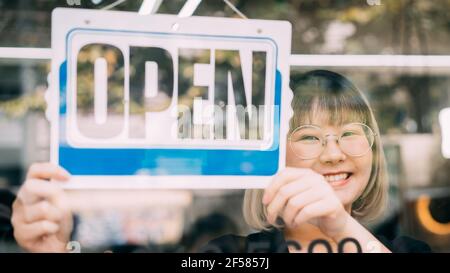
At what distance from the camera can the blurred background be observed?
2.35 meters

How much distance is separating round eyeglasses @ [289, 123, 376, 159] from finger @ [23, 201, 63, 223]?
993mm

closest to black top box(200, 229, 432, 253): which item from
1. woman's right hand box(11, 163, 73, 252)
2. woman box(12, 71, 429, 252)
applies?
woman box(12, 71, 429, 252)

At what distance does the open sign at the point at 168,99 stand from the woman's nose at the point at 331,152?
0.19 m

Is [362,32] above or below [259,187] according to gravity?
above

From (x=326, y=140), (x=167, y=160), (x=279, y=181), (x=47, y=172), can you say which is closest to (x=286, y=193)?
(x=279, y=181)

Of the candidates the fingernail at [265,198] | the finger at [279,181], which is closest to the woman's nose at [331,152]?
the finger at [279,181]

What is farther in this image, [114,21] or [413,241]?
[413,241]

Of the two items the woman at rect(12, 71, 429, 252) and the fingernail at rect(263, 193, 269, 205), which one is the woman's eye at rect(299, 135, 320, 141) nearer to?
the woman at rect(12, 71, 429, 252)

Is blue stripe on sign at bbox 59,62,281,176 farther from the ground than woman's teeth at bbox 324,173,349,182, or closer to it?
farther from the ground
